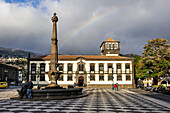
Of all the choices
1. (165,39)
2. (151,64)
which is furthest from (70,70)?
(165,39)

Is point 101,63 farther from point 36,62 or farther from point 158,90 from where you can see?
point 158,90

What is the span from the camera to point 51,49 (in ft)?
67.3

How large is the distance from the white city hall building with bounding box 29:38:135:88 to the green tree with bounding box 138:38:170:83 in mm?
11466

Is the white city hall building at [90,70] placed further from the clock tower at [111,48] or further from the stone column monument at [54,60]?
the stone column monument at [54,60]

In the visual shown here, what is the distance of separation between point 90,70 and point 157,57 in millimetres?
20178

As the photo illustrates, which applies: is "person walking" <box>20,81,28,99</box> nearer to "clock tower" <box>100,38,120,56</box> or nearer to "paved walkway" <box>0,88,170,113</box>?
"paved walkway" <box>0,88,170,113</box>

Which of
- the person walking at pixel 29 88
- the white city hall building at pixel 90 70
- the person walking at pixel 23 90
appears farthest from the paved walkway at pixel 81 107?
the white city hall building at pixel 90 70

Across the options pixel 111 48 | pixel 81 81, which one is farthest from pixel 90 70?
pixel 111 48

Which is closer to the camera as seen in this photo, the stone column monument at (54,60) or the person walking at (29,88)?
the person walking at (29,88)

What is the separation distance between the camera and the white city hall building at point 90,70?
5462 cm

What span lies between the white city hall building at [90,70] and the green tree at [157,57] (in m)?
11.5

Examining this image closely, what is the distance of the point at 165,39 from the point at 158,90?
52.3 feet

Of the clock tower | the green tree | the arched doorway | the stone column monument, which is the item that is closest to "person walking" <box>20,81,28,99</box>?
the stone column monument

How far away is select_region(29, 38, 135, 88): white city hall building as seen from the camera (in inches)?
2151
